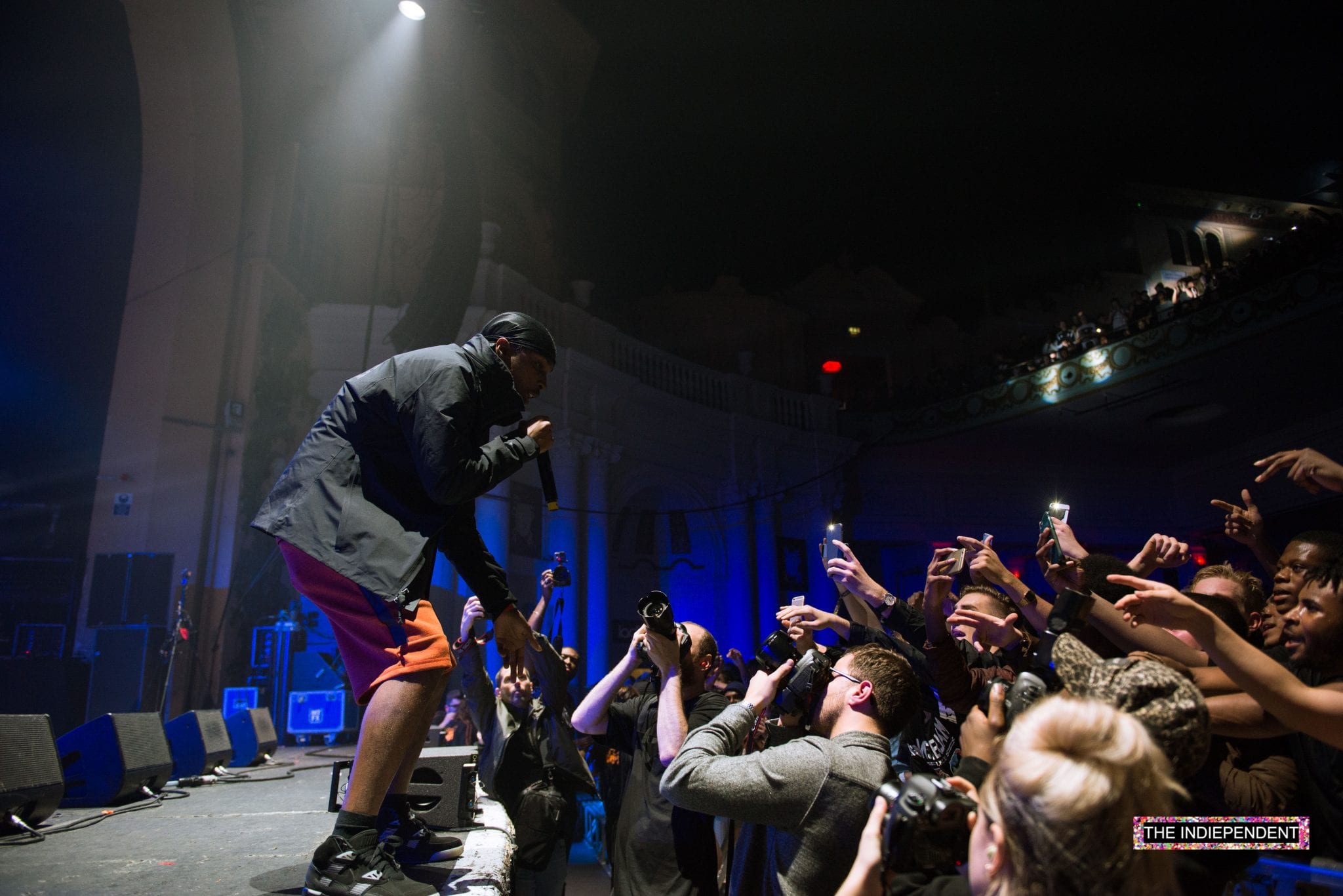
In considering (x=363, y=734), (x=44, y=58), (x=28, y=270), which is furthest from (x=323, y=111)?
(x=363, y=734)

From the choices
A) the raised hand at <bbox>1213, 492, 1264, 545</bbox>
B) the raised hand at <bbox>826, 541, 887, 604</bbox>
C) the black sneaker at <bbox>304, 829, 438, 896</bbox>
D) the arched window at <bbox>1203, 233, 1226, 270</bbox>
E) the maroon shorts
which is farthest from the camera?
the arched window at <bbox>1203, 233, 1226, 270</bbox>

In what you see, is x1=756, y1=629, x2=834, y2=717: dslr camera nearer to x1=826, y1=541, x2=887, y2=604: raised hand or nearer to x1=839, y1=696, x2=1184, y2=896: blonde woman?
x1=826, y1=541, x2=887, y2=604: raised hand

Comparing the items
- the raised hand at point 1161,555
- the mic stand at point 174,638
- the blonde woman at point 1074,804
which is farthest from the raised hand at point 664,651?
the mic stand at point 174,638

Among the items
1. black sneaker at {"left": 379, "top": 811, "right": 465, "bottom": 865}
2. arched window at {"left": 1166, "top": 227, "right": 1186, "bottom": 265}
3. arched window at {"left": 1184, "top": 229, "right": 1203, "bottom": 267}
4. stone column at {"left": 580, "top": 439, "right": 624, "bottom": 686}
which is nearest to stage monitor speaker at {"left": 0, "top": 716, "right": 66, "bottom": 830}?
black sneaker at {"left": 379, "top": 811, "right": 465, "bottom": 865}

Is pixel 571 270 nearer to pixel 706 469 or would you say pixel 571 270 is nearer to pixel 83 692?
pixel 706 469

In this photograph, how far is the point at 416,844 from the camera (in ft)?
7.01

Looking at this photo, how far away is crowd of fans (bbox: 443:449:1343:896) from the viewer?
1.01 m

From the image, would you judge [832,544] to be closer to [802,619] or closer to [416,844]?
[802,619]

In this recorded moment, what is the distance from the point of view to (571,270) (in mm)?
16312

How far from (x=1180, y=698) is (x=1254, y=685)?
0.40m

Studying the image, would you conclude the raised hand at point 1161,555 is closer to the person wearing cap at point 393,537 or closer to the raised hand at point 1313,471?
the raised hand at point 1313,471

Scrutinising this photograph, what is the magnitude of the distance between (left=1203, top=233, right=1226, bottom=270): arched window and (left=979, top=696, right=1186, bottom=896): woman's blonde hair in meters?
21.8

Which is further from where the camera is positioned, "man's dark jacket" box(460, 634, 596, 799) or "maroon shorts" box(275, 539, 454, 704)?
"man's dark jacket" box(460, 634, 596, 799)

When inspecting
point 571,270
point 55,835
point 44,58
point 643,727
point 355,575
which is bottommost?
point 55,835
